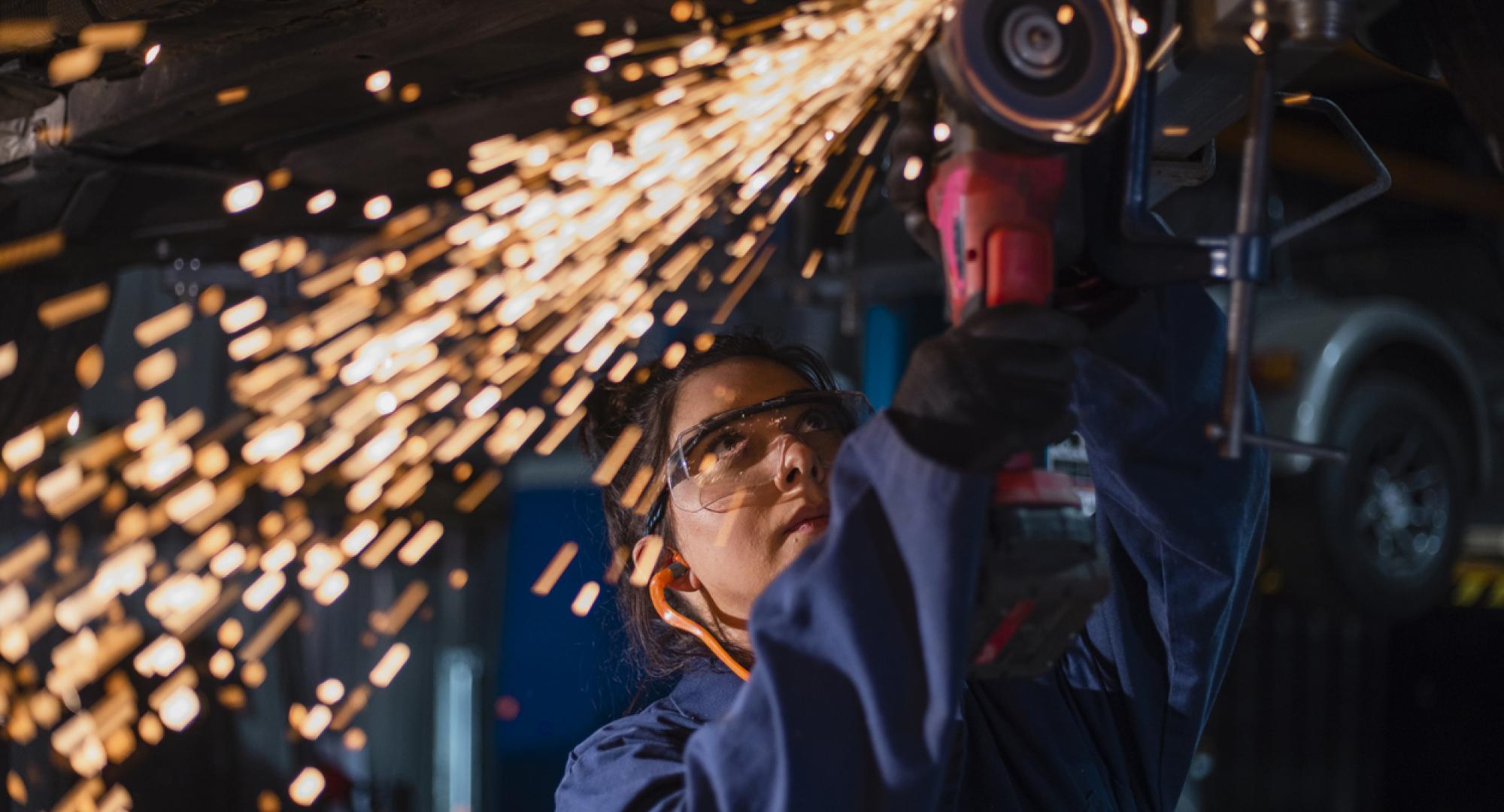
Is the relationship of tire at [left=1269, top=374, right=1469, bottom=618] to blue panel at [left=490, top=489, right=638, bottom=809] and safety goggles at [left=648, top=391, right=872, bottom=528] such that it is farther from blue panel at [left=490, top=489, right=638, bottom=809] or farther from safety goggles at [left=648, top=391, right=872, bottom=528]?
safety goggles at [left=648, top=391, right=872, bottom=528]

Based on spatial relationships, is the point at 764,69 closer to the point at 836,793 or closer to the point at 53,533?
the point at 836,793

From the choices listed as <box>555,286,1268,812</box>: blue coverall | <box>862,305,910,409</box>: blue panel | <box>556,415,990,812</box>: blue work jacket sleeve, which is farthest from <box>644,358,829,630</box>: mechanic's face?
<box>862,305,910,409</box>: blue panel

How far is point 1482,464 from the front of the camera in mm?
5262

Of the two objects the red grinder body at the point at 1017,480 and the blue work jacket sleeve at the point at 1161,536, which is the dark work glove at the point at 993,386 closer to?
the red grinder body at the point at 1017,480

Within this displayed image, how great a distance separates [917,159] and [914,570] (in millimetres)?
411

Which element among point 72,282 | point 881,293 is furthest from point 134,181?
point 881,293

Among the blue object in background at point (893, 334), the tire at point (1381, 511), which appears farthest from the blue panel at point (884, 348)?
the tire at point (1381, 511)

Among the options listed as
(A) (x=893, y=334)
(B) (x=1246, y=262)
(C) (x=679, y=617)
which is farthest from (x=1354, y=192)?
(A) (x=893, y=334)

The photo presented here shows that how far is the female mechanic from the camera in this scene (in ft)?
3.79

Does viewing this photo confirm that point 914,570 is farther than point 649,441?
No

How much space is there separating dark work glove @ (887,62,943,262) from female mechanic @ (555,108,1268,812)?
0.50 ft

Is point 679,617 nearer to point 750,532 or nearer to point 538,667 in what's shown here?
point 750,532

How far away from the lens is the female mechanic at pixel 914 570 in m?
1.15

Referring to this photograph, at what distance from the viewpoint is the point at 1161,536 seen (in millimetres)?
1575
